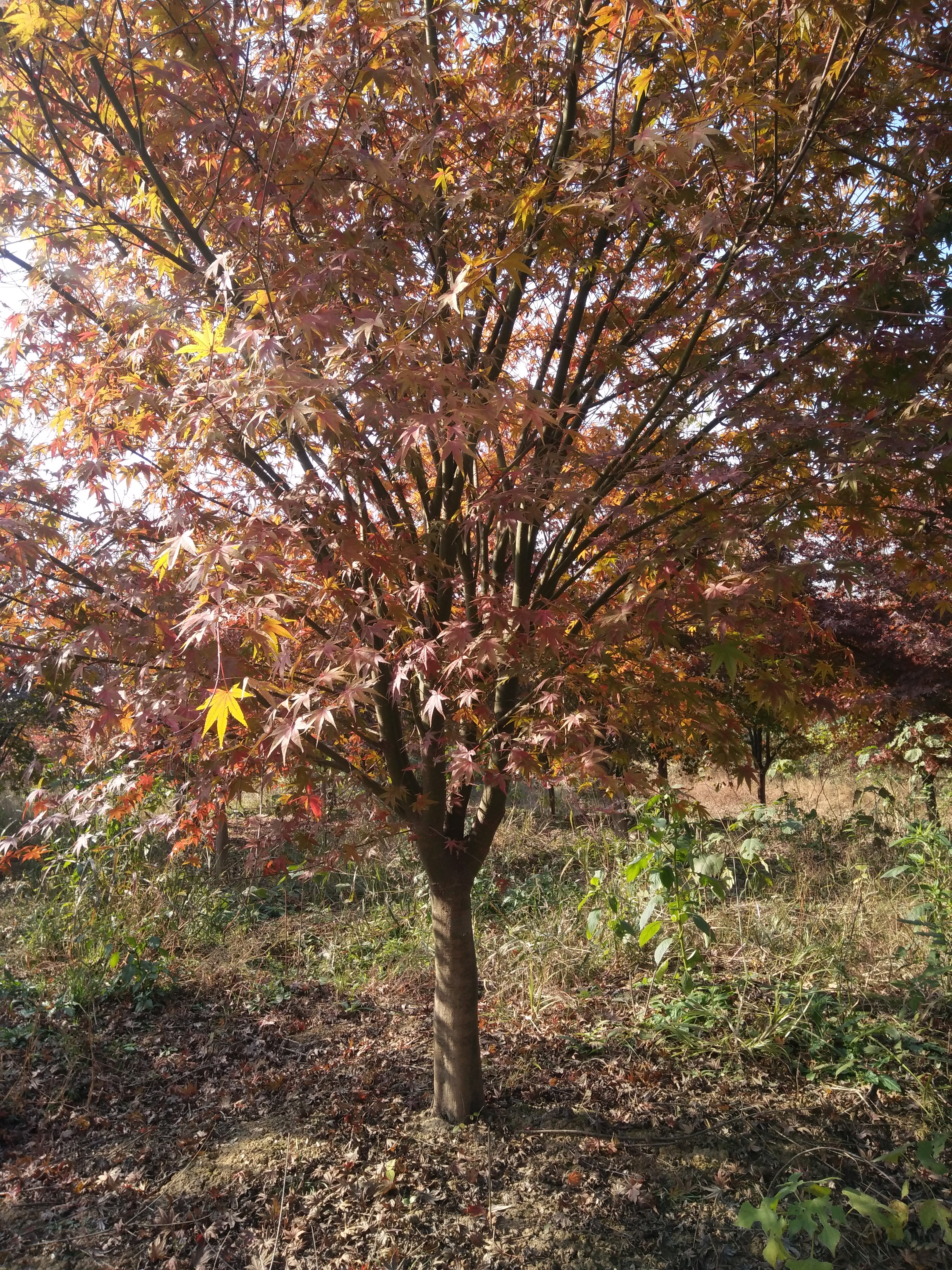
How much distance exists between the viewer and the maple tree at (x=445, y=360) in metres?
2.26

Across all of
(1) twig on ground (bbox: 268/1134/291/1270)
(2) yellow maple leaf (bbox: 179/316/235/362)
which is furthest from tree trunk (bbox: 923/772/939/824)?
(2) yellow maple leaf (bbox: 179/316/235/362)

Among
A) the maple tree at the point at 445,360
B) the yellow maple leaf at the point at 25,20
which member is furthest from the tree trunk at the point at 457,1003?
the yellow maple leaf at the point at 25,20

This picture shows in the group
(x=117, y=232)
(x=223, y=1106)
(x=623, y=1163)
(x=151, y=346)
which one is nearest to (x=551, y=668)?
(x=151, y=346)

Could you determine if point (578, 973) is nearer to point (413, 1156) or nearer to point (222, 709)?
point (413, 1156)

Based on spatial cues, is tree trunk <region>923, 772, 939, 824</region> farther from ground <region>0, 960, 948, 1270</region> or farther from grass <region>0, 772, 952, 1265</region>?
ground <region>0, 960, 948, 1270</region>

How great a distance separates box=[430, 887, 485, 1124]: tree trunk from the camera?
336 cm

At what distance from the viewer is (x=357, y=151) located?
245 cm

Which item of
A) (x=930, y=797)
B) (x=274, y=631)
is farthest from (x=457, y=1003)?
(x=930, y=797)

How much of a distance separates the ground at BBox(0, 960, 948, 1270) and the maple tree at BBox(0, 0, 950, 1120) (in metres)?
0.41

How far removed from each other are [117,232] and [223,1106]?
4.14 meters

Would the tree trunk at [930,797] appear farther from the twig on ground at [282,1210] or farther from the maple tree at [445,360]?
the twig on ground at [282,1210]

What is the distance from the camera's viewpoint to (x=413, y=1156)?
10.5ft

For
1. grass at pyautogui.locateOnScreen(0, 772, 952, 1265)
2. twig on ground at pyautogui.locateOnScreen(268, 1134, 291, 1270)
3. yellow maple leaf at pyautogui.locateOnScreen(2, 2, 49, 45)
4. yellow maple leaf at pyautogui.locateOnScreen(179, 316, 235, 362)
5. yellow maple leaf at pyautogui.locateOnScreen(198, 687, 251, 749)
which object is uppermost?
yellow maple leaf at pyautogui.locateOnScreen(2, 2, 49, 45)

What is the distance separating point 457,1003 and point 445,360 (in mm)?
2708
